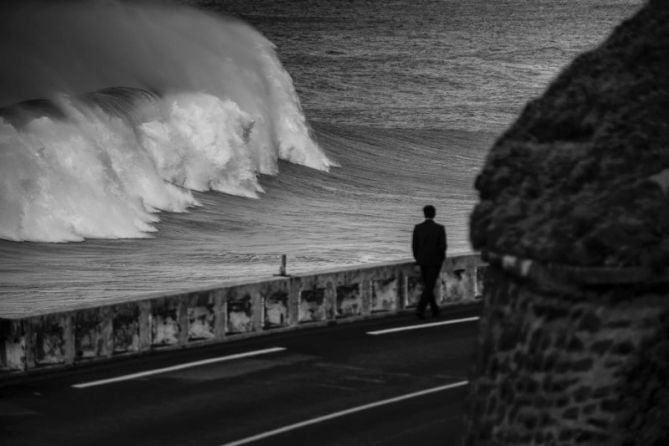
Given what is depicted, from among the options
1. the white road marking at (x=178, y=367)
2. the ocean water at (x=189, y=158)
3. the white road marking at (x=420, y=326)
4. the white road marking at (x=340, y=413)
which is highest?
the ocean water at (x=189, y=158)

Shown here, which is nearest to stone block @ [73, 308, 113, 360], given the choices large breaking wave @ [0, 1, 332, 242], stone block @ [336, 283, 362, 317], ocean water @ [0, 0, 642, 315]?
stone block @ [336, 283, 362, 317]

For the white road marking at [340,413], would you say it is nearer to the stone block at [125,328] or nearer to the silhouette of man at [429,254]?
the stone block at [125,328]

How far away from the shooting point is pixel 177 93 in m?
57.2

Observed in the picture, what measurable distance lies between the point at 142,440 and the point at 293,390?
246 centimetres

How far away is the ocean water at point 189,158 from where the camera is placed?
4169 cm

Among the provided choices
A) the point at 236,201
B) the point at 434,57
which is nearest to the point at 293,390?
the point at 236,201

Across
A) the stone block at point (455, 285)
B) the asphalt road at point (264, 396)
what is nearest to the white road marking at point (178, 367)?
the asphalt road at point (264, 396)

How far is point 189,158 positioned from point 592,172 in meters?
49.1

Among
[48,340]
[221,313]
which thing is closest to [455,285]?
[221,313]

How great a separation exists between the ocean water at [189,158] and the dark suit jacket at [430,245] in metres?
15.3

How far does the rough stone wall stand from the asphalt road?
6.82 metres

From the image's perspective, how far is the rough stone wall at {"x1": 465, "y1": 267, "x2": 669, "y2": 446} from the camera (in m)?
4.02

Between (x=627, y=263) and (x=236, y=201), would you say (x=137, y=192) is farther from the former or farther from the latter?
(x=627, y=263)

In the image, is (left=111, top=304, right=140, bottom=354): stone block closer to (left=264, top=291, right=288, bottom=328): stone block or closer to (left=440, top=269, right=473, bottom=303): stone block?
(left=264, top=291, right=288, bottom=328): stone block
